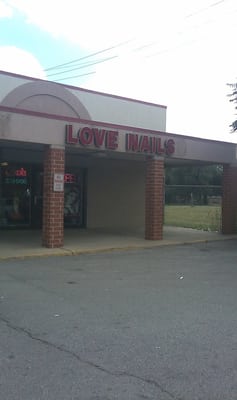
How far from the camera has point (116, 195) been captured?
2125 cm

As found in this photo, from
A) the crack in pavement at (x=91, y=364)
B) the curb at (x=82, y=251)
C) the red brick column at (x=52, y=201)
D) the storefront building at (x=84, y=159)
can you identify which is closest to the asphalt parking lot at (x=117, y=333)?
the crack in pavement at (x=91, y=364)

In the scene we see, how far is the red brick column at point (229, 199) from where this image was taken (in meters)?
18.4

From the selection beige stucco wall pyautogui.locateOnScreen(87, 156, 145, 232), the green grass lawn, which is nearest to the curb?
beige stucco wall pyautogui.locateOnScreen(87, 156, 145, 232)

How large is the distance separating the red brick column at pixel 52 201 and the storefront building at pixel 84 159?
0.09 ft

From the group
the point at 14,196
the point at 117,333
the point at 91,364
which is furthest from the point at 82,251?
the point at 91,364

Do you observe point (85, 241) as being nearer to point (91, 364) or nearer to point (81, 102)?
point (81, 102)

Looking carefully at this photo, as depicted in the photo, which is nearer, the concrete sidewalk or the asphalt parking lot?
the asphalt parking lot

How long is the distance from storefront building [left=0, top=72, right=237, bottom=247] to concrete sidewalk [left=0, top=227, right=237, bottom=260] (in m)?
0.57

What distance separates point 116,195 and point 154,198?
557 centimetres

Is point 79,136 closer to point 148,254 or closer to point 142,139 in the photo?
point 142,139

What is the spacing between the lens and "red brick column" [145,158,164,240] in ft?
51.9

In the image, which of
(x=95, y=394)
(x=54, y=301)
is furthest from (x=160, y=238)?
(x=95, y=394)

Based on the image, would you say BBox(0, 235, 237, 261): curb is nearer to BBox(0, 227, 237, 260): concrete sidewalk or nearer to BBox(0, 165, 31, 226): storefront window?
BBox(0, 227, 237, 260): concrete sidewalk

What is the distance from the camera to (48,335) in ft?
18.9
